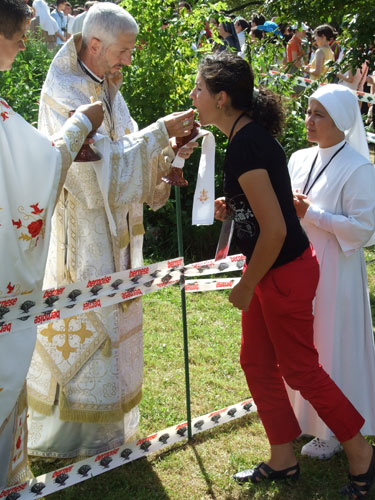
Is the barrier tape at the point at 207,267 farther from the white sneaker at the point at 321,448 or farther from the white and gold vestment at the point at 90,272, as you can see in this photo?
the white sneaker at the point at 321,448

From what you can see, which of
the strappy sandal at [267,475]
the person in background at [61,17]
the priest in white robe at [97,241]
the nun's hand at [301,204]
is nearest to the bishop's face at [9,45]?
the priest in white robe at [97,241]

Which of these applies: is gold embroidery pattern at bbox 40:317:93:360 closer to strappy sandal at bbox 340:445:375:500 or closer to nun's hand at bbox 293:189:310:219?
nun's hand at bbox 293:189:310:219

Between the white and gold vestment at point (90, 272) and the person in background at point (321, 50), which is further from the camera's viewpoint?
the person in background at point (321, 50)

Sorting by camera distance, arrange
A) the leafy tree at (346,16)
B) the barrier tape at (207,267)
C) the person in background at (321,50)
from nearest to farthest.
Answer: the barrier tape at (207,267) < the leafy tree at (346,16) < the person in background at (321,50)

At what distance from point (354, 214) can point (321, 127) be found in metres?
0.51

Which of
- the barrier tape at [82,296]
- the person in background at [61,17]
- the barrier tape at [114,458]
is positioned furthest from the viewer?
the person in background at [61,17]

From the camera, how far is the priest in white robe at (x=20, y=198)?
2.51 metres

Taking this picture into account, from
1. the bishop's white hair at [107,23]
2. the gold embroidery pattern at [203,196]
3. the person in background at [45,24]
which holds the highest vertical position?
the person in background at [45,24]

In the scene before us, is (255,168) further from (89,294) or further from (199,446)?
(199,446)

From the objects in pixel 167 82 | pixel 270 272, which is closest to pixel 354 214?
pixel 270 272

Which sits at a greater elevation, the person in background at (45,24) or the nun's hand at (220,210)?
the person in background at (45,24)

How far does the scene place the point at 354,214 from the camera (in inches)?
135

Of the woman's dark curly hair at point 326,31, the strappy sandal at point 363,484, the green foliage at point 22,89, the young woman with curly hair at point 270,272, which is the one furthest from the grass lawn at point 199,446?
the woman's dark curly hair at point 326,31

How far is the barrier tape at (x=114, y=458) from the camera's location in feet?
10.2
